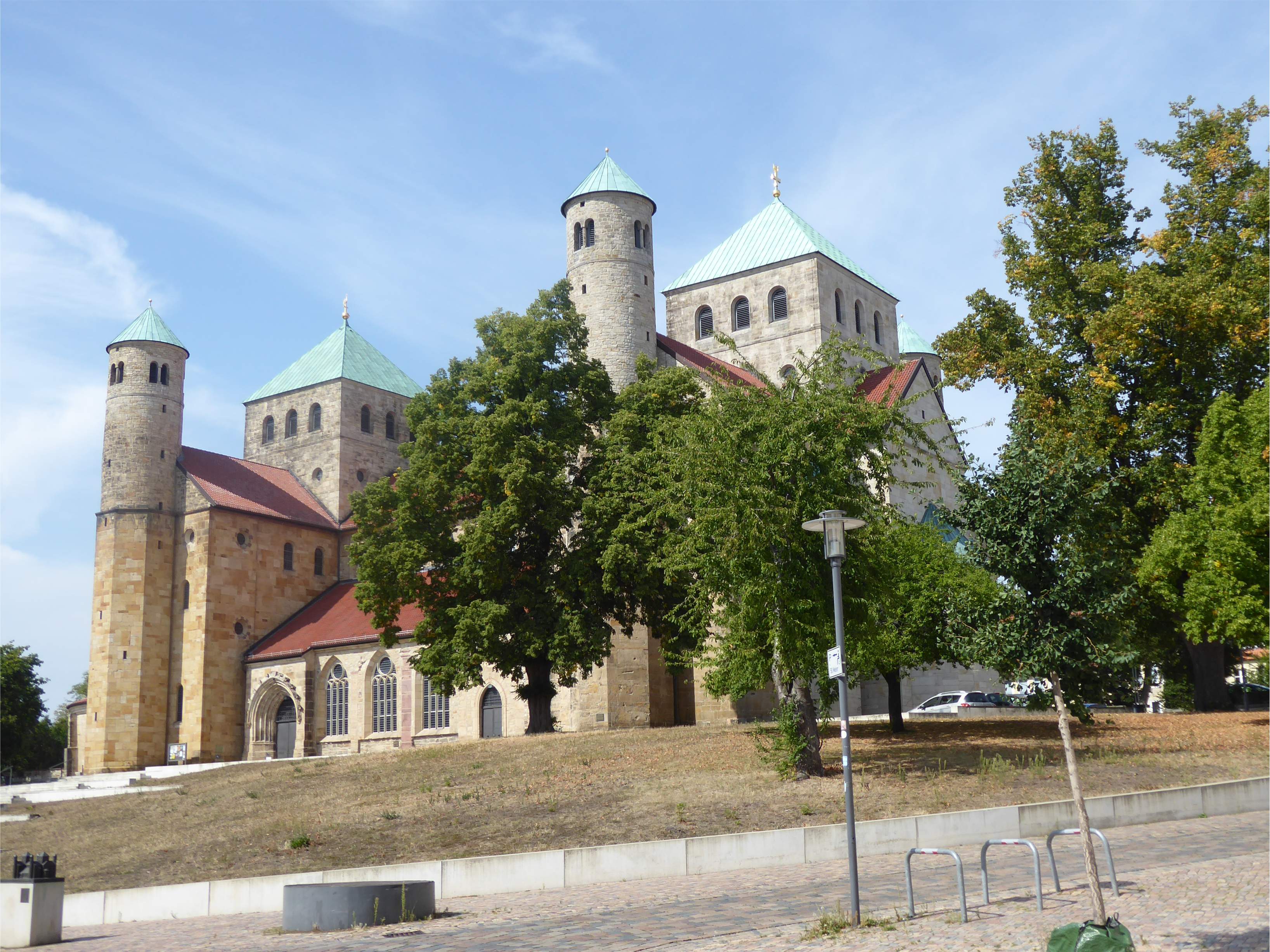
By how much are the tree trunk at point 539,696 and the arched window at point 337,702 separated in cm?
1563

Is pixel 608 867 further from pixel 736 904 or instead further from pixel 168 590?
pixel 168 590

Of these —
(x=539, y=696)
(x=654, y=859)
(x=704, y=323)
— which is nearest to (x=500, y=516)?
(x=539, y=696)

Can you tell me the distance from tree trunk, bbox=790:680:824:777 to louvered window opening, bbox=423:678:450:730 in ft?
80.2

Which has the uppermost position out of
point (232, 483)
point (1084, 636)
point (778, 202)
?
point (778, 202)

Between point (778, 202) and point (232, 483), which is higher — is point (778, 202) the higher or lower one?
the higher one

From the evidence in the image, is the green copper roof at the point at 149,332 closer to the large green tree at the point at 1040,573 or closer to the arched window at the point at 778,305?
the arched window at the point at 778,305

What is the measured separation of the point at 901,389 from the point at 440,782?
27.8 meters

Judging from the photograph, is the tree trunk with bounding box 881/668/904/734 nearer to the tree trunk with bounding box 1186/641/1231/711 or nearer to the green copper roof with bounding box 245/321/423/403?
the tree trunk with bounding box 1186/641/1231/711

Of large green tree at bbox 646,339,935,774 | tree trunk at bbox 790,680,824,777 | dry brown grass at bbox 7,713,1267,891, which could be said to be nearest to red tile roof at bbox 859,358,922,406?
dry brown grass at bbox 7,713,1267,891

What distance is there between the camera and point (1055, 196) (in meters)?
35.4

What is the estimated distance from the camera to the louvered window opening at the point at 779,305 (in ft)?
173

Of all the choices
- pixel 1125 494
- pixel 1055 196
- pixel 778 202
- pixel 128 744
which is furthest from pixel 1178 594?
pixel 128 744

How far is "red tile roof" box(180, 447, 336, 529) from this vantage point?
53.1 metres

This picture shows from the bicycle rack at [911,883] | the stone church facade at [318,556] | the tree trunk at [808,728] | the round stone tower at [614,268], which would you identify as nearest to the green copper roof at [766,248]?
the stone church facade at [318,556]
